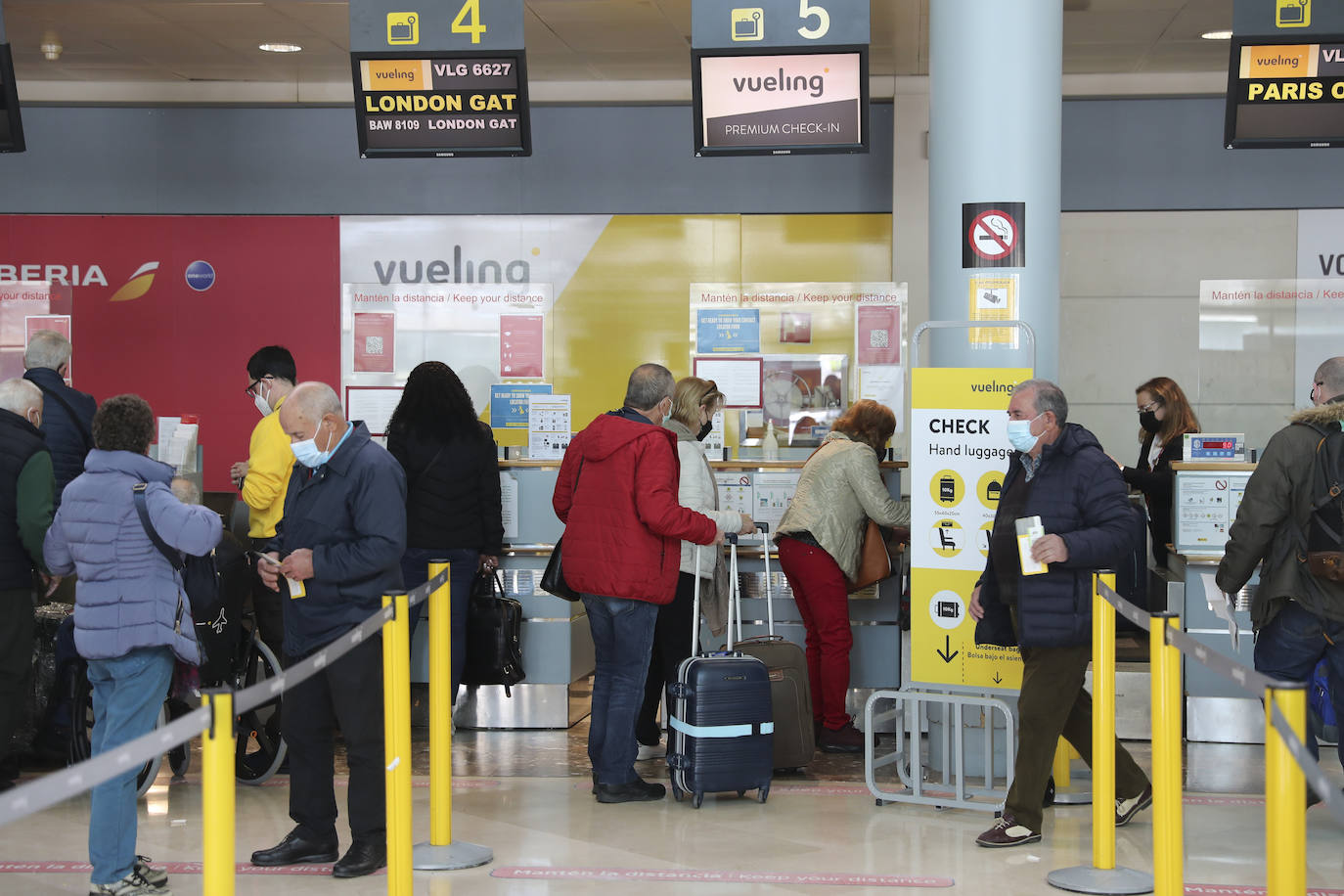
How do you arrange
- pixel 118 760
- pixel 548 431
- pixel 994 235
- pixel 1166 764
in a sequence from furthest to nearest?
pixel 548 431 < pixel 994 235 < pixel 1166 764 < pixel 118 760

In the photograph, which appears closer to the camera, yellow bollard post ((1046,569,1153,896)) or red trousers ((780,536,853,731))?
yellow bollard post ((1046,569,1153,896))

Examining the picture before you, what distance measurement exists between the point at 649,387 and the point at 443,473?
115 cm

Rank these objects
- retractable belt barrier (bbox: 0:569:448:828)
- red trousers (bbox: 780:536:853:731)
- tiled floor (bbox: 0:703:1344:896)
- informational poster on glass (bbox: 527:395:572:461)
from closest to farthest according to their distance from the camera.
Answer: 1. retractable belt barrier (bbox: 0:569:448:828)
2. tiled floor (bbox: 0:703:1344:896)
3. red trousers (bbox: 780:536:853:731)
4. informational poster on glass (bbox: 527:395:572:461)

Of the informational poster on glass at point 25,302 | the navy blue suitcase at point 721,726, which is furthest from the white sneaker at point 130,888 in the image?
the informational poster on glass at point 25,302

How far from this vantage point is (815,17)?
5.79 metres

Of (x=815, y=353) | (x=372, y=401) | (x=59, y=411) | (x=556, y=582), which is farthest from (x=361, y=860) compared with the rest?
(x=815, y=353)

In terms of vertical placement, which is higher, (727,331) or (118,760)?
(727,331)

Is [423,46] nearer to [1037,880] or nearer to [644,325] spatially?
[644,325]

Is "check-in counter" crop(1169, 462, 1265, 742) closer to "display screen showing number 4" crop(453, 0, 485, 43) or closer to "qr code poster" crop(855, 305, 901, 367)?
"qr code poster" crop(855, 305, 901, 367)

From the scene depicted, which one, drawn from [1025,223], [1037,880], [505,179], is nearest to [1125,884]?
[1037,880]

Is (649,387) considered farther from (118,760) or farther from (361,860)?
(118,760)

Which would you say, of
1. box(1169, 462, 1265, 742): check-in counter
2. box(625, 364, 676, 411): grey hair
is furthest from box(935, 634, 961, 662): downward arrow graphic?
box(1169, 462, 1265, 742): check-in counter

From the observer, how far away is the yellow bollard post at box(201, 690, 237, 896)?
242 cm

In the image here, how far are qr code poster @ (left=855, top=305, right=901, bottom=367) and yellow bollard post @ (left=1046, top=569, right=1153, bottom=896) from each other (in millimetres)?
4619
